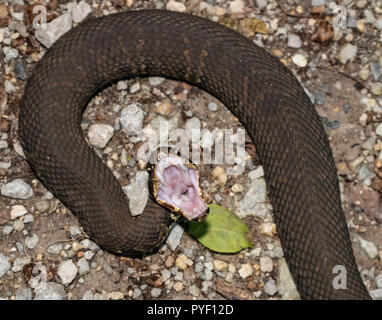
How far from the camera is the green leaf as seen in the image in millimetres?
5695

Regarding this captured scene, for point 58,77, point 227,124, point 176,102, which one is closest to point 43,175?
point 58,77

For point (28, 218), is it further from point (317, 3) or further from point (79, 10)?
point (317, 3)

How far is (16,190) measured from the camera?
568 cm

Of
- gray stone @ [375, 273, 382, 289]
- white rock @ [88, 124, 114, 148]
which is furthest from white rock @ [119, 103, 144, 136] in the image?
gray stone @ [375, 273, 382, 289]

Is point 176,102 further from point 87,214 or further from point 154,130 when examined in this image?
point 87,214

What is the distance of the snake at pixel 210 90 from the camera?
5.45 metres

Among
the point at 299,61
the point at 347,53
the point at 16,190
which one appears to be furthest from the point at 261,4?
the point at 16,190

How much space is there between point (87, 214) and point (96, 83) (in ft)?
4.28

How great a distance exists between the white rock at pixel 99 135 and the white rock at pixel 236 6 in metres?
1.91

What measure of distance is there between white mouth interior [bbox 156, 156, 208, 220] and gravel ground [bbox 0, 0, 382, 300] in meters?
0.56

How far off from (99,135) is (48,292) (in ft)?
5.20

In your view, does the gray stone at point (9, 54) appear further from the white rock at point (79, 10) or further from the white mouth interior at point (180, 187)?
the white mouth interior at point (180, 187)

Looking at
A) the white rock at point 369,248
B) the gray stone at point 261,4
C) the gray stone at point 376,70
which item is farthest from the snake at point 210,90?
the gray stone at point 376,70

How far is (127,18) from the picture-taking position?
230 inches
